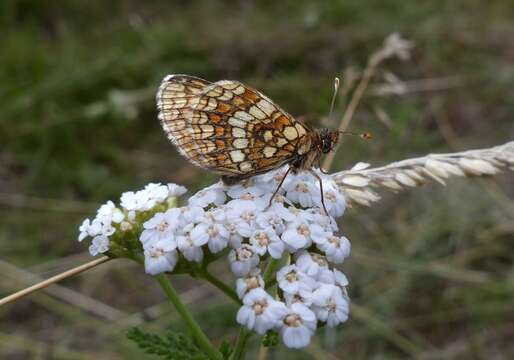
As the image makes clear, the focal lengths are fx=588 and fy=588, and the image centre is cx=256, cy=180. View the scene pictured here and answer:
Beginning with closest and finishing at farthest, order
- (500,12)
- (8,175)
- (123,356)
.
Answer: (123,356) → (8,175) → (500,12)

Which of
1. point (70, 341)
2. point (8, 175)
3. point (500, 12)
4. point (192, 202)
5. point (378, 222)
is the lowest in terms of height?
point (70, 341)

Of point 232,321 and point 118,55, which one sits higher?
point 118,55

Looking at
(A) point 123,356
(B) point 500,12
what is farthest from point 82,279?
(B) point 500,12

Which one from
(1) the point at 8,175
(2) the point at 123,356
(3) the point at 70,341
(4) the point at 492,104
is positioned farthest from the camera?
(4) the point at 492,104

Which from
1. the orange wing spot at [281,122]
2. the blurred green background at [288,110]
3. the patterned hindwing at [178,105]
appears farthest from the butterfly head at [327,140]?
the blurred green background at [288,110]

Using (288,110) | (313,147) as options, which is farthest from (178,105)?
(288,110)

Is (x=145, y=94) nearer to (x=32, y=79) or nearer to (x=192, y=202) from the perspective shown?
(x=32, y=79)

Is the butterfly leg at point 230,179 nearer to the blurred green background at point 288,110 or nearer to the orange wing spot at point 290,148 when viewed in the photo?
the orange wing spot at point 290,148
